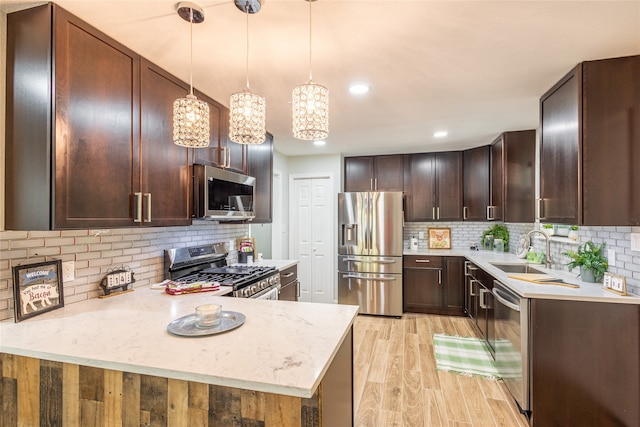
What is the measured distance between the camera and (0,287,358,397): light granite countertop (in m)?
1.00

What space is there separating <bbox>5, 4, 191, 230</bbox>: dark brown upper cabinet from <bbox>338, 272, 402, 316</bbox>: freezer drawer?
10.4 ft

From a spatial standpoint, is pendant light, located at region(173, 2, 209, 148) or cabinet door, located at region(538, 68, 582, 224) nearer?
pendant light, located at region(173, 2, 209, 148)

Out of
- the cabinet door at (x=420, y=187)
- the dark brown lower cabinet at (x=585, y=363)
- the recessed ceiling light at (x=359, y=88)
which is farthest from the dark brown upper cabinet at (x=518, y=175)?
the recessed ceiling light at (x=359, y=88)

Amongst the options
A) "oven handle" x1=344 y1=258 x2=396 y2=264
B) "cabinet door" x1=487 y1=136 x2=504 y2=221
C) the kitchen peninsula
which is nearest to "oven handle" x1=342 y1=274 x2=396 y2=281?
"oven handle" x1=344 y1=258 x2=396 y2=264

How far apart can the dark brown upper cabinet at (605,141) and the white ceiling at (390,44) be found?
0.13m

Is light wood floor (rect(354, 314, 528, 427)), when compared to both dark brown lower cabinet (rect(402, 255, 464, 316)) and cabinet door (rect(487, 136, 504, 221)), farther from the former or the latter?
cabinet door (rect(487, 136, 504, 221))

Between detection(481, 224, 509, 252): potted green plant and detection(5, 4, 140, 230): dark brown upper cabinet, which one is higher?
detection(5, 4, 140, 230): dark brown upper cabinet

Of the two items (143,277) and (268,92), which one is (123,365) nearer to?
(143,277)

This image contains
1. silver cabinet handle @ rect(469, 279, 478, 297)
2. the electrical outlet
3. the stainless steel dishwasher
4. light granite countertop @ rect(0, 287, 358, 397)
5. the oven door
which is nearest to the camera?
light granite countertop @ rect(0, 287, 358, 397)

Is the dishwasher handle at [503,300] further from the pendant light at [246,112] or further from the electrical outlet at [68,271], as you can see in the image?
the electrical outlet at [68,271]

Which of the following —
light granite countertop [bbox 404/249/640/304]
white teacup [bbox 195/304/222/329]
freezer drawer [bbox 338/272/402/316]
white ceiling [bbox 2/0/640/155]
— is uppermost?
white ceiling [bbox 2/0/640/155]

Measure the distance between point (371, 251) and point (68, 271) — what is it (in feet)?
11.3

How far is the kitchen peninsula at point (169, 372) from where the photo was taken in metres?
1.04

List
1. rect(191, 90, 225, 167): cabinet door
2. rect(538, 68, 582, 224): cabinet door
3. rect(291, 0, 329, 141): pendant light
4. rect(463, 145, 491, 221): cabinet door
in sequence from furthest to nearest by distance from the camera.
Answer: rect(463, 145, 491, 221): cabinet door
rect(191, 90, 225, 167): cabinet door
rect(538, 68, 582, 224): cabinet door
rect(291, 0, 329, 141): pendant light
